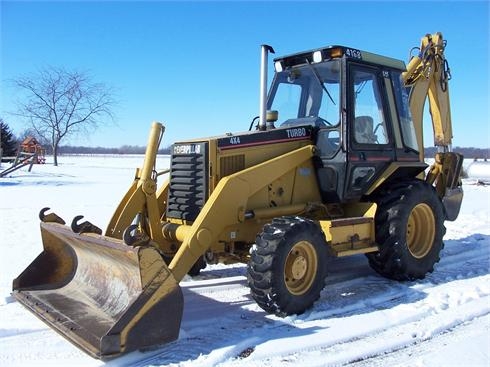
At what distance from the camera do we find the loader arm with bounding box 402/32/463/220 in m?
7.79

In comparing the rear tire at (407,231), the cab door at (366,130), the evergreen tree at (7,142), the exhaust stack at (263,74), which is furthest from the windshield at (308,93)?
the evergreen tree at (7,142)

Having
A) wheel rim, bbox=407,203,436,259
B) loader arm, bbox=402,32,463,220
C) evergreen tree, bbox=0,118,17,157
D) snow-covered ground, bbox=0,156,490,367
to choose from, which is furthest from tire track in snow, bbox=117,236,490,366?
evergreen tree, bbox=0,118,17,157

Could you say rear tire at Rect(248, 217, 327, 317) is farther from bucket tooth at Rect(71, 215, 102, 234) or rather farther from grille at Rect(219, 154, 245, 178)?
bucket tooth at Rect(71, 215, 102, 234)

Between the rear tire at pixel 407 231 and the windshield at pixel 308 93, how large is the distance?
4.22 ft

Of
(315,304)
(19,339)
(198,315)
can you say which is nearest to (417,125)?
(315,304)

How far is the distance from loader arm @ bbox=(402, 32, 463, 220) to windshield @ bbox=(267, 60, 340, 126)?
2.11 metres

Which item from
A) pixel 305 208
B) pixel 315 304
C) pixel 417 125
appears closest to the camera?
pixel 315 304

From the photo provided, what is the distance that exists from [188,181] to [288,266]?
150cm

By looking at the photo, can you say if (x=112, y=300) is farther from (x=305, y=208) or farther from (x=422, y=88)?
(x=422, y=88)

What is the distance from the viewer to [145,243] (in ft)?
13.6

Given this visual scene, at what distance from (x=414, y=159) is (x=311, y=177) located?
1.82 meters

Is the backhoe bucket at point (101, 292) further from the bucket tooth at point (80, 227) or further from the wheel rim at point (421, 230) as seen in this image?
the wheel rim at point (421, 230)

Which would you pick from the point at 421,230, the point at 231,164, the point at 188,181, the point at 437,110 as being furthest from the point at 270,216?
the point at 437,110

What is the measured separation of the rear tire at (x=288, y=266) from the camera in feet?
15.3
